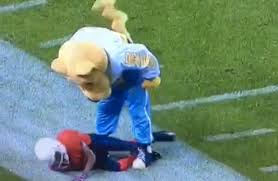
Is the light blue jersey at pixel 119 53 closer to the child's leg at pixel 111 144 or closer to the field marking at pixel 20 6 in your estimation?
the child's leg at pixel 111 144

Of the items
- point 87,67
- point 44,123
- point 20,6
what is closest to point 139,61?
point 87,67

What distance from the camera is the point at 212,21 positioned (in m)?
8.46

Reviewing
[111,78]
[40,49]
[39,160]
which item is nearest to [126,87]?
[111,78]

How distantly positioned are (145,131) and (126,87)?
0.30 m

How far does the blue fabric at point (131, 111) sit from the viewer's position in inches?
259

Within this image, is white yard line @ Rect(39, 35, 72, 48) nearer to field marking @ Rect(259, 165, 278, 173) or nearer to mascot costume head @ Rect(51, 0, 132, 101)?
mascot costume head @ Rect(51, 0, 132, 101)

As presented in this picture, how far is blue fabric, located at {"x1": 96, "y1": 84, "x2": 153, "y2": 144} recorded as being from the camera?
6582 mm

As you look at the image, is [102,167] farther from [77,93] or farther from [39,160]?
[77,93]

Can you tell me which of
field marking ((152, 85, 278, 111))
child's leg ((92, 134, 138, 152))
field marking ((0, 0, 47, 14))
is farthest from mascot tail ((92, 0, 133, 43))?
field marking ((0, 0, 47, 14))

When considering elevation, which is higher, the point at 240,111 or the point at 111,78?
the point at 111,78

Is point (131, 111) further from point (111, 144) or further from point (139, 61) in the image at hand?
point (139, 61)

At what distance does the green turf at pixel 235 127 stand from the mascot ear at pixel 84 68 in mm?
1134

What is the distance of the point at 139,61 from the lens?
634cm

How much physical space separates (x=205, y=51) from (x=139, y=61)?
5.83 ft
